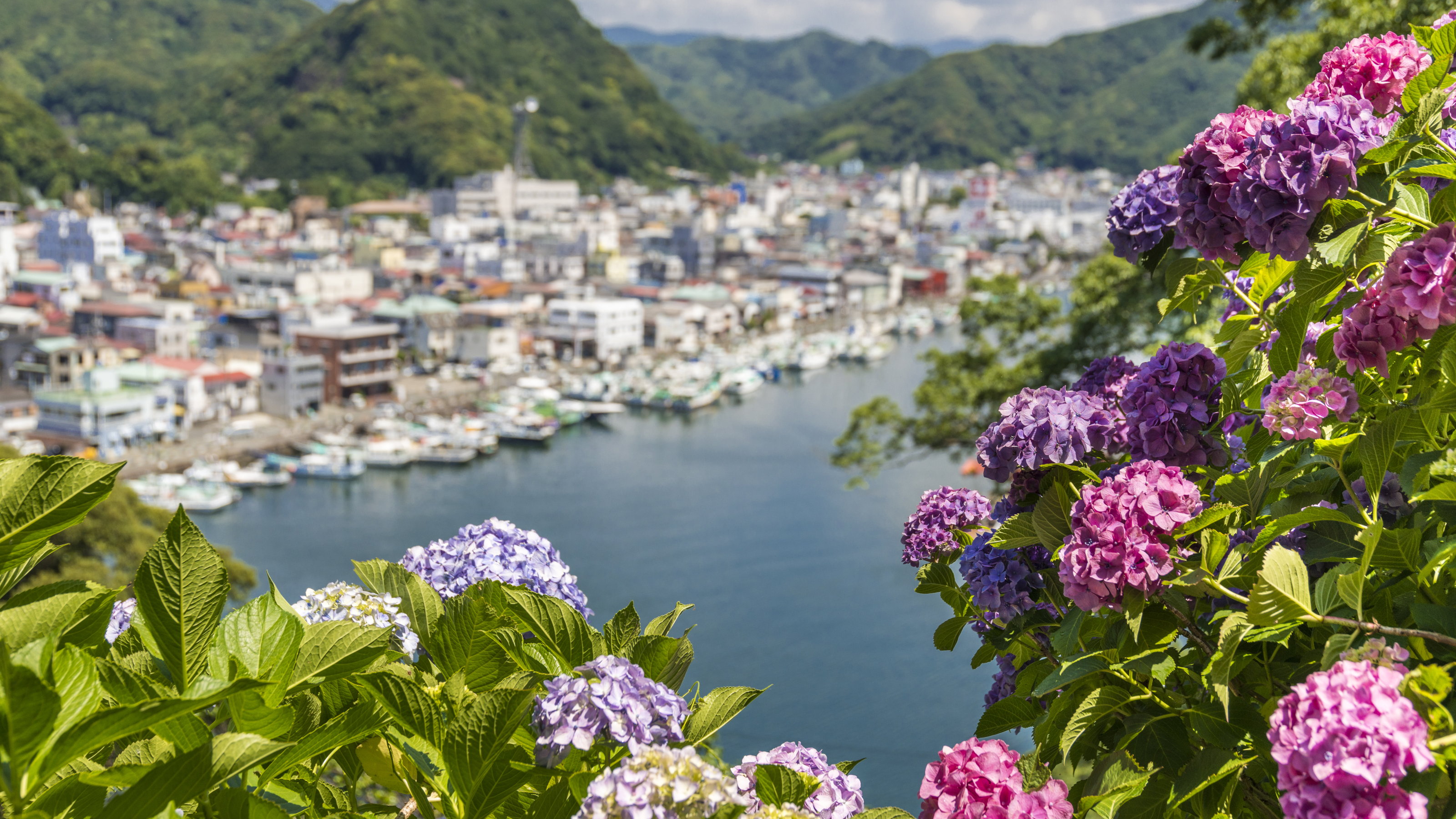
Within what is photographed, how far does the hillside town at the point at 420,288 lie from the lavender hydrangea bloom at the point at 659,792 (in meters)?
10.5

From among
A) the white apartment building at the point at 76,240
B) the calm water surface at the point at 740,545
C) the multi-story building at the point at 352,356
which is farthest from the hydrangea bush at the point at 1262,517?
the white apartment building at the point at 76,240

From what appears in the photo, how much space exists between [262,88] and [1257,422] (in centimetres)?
5208

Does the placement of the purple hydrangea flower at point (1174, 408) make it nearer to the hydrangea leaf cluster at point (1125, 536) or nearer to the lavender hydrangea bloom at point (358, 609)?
the hydrangea leaf cluster at point (1125, 536)

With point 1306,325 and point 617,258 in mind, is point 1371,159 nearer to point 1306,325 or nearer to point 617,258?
point 1306,325

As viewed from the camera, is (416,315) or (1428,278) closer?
(1428,278)

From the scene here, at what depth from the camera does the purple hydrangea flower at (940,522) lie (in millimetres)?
879

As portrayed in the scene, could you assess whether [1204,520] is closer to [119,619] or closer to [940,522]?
[940,522]

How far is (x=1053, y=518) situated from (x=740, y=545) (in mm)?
10362

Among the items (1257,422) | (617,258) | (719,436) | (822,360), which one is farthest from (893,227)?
(1257,422)

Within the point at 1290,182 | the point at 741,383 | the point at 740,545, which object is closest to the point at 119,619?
the point at 1290,182

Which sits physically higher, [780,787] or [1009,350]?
[780,787]

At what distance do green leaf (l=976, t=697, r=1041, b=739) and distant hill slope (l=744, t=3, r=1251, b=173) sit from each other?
57704 mm

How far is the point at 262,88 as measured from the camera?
46.9 m

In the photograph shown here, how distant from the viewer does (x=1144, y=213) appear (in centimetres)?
86
